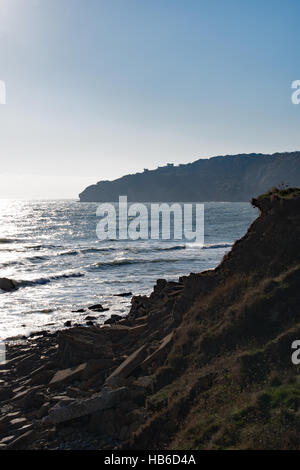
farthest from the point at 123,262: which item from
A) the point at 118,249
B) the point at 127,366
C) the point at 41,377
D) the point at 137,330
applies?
the point at 127,366

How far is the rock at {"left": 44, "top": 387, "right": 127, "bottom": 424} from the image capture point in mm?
10281

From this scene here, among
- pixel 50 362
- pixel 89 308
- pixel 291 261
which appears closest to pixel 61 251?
pixel 89 308

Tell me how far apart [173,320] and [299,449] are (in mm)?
7867

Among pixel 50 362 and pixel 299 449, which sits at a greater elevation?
pixel 299 449

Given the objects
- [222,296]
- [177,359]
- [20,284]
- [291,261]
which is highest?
[291,261]

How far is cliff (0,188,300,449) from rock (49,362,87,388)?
0.11 ft

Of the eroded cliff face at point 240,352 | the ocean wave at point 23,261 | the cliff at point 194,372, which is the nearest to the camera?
the eroded cliff face at point 240,352

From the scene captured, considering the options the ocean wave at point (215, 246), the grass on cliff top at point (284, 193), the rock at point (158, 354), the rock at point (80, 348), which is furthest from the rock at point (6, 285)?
the ocean wave at point (215, 246)

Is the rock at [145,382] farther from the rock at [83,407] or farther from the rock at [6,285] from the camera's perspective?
the rock at [6,285]

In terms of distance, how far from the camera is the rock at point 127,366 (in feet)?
39.8

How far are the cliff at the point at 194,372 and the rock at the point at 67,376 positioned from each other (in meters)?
0.03

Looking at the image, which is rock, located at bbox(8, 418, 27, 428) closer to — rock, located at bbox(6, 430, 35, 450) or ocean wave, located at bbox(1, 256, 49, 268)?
rock, located at bbox(6, 430, 35, 450)
